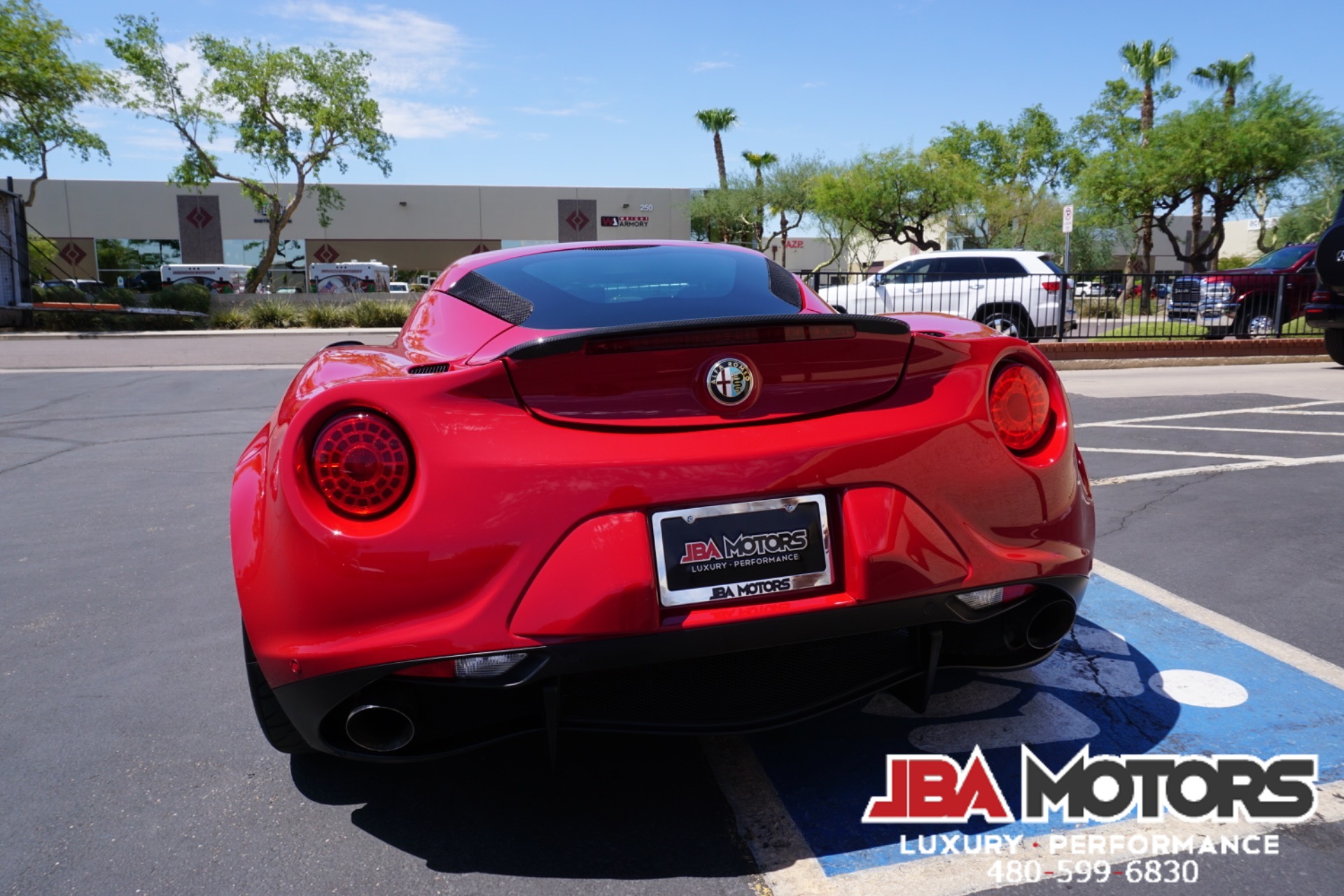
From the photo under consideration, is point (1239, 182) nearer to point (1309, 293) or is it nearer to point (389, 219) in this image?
point (1309, 293)

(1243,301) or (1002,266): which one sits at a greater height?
(1002,266)

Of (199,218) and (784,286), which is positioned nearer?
(784,286)

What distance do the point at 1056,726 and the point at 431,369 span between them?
199 cm

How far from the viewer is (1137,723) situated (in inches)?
108

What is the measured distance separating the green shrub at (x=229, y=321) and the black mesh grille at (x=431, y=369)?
1049 inches

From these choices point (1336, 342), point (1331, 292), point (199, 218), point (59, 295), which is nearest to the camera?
point (1331, 292)

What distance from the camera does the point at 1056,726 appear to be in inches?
109

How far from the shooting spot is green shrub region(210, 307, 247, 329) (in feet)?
86.6

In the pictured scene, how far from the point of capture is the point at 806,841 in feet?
7.30

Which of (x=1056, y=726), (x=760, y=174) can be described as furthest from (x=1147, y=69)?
(x=1056, y=726)

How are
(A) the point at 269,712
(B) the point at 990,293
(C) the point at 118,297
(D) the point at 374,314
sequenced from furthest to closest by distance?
(C) the point at 118,297, (D) the point at 374,314, (B) the point at 990,293, (A) the point at 269,712

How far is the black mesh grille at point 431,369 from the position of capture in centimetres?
213

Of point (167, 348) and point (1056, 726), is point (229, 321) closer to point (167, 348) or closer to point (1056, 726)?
point (167, 348)

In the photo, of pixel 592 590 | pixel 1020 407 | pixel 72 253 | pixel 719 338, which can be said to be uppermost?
pixel 72 253
